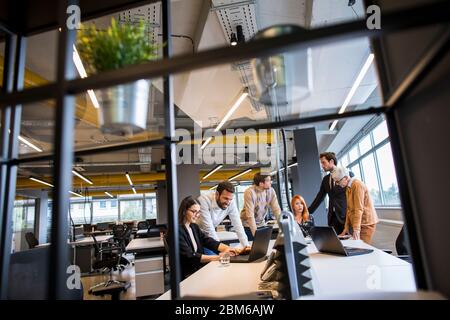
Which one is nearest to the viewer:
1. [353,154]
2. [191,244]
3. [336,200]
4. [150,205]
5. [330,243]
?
[330,243]

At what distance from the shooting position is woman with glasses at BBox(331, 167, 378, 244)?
284 cm

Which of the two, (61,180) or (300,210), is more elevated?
(61,180)

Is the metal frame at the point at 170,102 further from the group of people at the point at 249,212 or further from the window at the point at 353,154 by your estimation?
the window at the point at 353,154

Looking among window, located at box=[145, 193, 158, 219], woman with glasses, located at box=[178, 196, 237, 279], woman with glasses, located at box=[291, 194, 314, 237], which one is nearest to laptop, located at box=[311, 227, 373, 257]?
woman with glasses, located at box=[178, 196, 237, 279]

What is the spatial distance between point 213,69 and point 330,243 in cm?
149

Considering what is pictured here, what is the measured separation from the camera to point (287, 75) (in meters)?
0.76

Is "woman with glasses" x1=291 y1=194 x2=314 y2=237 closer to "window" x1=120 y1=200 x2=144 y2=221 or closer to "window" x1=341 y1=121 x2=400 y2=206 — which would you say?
"window" x1=341 y1=121 x2=400 y2=206

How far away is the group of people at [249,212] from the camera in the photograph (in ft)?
8.37

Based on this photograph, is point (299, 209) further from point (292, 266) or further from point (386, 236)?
point (386, 236)

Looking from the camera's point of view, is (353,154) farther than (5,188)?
Yes

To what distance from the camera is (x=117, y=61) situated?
2.70 feet

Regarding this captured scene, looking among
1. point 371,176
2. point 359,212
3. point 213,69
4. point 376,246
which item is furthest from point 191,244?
point 371,176

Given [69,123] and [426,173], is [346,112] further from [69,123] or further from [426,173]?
[69,123]

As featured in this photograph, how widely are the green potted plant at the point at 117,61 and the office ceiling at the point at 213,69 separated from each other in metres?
0.05
